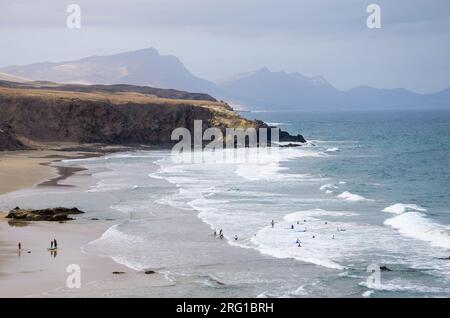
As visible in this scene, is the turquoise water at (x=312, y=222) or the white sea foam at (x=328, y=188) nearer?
the turquoise water at (x=312, y=222)

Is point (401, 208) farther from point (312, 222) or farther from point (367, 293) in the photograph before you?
point (367, 293)

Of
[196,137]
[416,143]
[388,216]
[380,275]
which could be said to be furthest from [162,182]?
[416,143]

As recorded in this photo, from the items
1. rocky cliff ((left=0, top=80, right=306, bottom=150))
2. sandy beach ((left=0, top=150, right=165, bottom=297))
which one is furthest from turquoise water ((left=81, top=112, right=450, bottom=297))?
rocky cliff ((left=0, top=80, right=306, bottom=150))

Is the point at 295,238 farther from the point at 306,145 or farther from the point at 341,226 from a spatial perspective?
the point at 306,145

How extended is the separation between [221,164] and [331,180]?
15825 millimetres

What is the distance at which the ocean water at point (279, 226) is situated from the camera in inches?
965

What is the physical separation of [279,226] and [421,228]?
6659 mm

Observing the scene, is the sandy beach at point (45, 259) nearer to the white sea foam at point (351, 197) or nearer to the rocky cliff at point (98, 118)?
the white sea foam at point (351, 197)

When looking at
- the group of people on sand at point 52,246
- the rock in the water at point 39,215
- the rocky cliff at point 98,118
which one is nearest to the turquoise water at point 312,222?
the group of people on sand at point 52,246

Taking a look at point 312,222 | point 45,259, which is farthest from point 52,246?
point 312,222

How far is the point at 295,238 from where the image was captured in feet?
107

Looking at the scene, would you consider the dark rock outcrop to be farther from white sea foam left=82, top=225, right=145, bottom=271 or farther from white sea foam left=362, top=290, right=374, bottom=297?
white sea foam left=362, top=290, right=374, bottom=297
